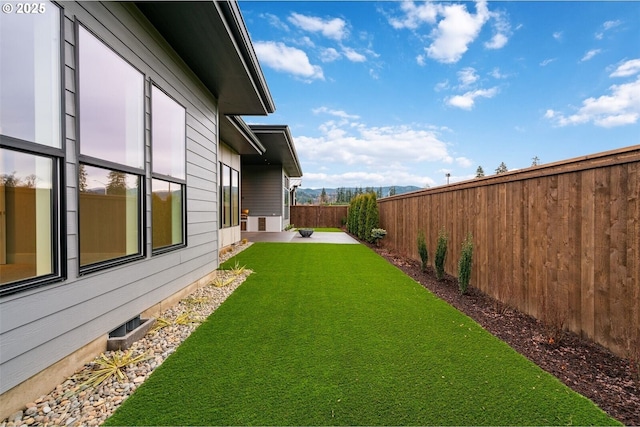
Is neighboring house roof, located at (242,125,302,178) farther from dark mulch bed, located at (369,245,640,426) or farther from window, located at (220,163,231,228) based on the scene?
dark mulch bed, located at (369,245,640,426)

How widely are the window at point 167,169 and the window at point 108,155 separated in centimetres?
29

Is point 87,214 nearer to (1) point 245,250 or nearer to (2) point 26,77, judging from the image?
(2) point 26,77

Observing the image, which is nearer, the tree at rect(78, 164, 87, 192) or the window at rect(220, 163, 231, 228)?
the tree at rect(78, 164, 87, 192)

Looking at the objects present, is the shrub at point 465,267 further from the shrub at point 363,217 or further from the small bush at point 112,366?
the shrub at point 363,217

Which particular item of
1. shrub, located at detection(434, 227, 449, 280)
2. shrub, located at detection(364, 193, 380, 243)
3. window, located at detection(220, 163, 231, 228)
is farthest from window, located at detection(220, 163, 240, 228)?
shrub, located at detection(434, 227, 449, 280)

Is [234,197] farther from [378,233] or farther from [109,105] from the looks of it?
[109,105]

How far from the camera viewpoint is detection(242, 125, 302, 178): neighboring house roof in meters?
9.91

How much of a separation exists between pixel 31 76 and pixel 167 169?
188 centimetres

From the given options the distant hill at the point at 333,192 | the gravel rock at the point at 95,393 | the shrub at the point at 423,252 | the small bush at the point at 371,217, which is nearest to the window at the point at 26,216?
the gravel rock at the point at 95,393

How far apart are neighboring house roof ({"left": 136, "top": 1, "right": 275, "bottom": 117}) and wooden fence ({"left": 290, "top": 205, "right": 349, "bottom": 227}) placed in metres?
17.2

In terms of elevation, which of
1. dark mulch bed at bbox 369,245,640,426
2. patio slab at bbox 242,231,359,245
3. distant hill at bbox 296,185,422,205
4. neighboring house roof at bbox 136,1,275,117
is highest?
distant hill at bbox 296,185,422,205

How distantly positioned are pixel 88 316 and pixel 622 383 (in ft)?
12.9

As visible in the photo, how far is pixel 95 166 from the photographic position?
248 centimetres

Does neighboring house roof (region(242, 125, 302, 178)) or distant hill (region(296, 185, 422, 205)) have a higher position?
distant hill (region(296, 185, 422, 205))
